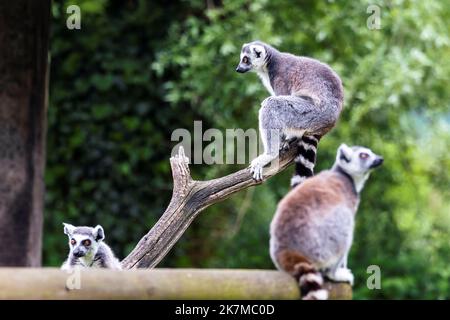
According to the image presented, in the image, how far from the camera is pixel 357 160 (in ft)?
12.0

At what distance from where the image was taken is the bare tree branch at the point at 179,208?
354 centimetres

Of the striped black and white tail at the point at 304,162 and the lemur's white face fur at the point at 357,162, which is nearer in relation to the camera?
the lemur's white face fur at the point at 357,162

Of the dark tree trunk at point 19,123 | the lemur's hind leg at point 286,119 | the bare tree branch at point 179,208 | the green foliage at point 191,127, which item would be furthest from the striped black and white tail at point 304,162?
the green foliage at point 191,127

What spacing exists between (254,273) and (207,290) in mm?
178

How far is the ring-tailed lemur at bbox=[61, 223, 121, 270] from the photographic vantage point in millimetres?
3463

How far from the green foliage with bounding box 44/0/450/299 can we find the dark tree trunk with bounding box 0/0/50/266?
1.66 meters

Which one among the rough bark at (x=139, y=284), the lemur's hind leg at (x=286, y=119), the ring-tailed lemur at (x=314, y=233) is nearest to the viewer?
the rough bark at (x=139, y=284)

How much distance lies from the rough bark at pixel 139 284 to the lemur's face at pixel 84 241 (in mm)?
1043

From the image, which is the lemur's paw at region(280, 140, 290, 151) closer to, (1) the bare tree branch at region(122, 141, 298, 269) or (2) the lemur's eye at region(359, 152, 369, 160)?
(1) the bare tree branch at region(122, 141, 298, 269)

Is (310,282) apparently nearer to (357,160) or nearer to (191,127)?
(357,160)

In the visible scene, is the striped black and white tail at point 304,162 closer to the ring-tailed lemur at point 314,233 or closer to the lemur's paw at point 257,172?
the lemur's paw at point 257,172

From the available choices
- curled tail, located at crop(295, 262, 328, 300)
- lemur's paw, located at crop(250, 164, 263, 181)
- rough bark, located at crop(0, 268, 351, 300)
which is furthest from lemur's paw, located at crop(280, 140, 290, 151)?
rough bark, located at crop(0, 268, 351, 300)

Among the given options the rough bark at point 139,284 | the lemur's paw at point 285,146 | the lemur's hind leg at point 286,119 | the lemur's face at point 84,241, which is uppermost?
the lemur's hind leg at point 286,119
